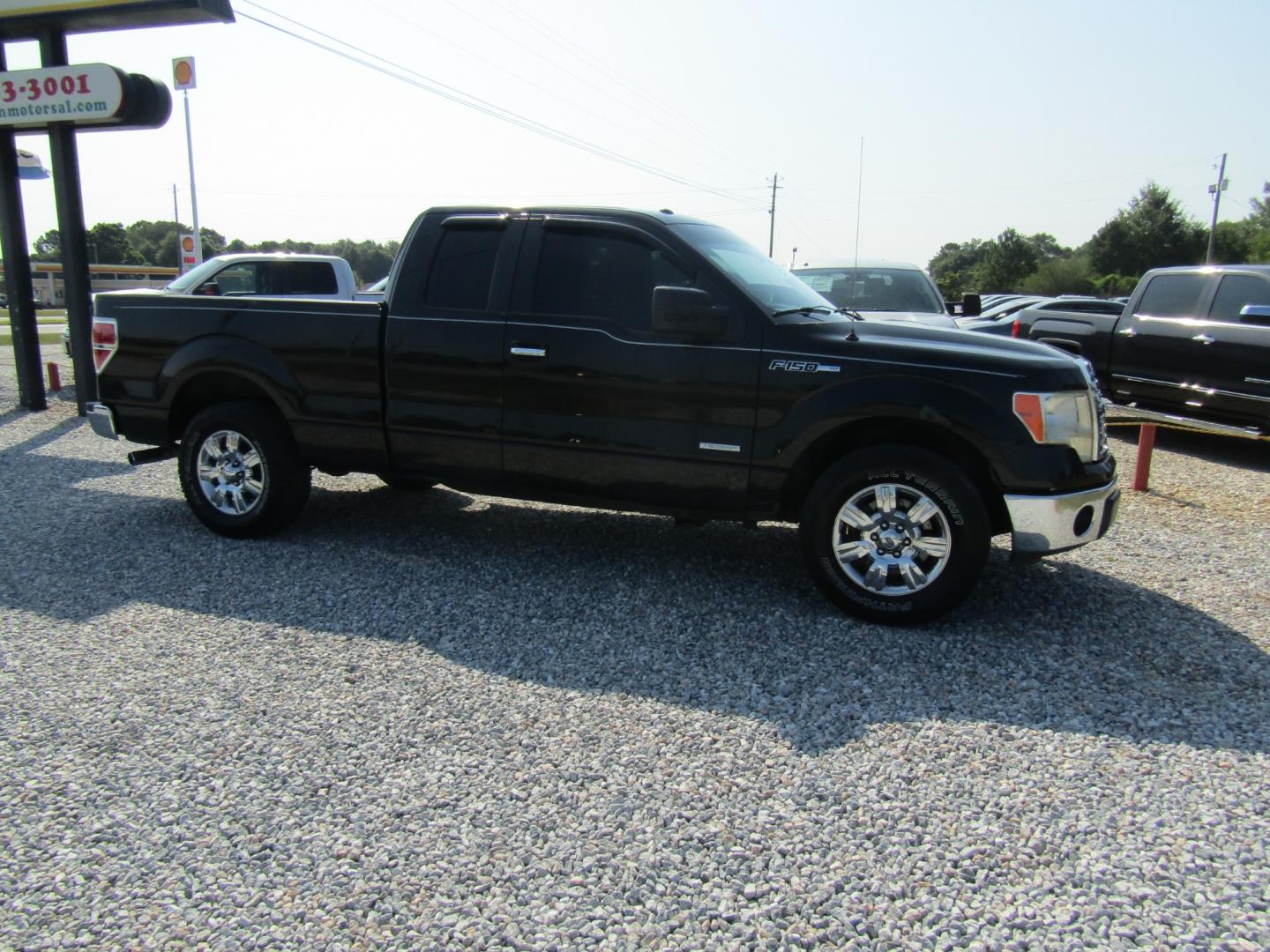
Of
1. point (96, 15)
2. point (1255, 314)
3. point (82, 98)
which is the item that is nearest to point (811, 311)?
point (1255, 314)

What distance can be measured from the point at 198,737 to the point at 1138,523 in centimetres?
632

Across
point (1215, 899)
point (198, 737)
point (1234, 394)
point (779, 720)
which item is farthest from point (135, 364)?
point (1234, 394)

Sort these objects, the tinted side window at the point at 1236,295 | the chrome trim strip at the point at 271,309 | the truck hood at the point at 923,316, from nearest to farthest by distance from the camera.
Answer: the chrome trim strip at the point at 271,309 → the truck hood at the point at 923,316 → the tinted side window at the point at 1236,295

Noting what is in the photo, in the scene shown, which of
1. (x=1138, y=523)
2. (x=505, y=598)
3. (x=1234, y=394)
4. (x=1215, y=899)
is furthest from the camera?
(x=1234, y=394)

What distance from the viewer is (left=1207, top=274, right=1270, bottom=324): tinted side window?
362 inches

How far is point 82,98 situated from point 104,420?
23.2 feet

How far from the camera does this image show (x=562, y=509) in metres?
6.92

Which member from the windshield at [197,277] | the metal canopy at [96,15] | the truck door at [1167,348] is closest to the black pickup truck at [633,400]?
the truck door at [1167,348]

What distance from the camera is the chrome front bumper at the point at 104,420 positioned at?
611cm

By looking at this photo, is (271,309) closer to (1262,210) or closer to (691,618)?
(691,618)

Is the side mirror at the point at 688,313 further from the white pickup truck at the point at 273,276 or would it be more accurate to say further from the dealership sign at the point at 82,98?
the dealership sign at the point at 82,98

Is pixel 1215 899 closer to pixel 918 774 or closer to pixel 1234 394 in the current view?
pixel 918 774

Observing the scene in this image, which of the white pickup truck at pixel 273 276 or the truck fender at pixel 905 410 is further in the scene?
the white pickup truck at pixel 273 276

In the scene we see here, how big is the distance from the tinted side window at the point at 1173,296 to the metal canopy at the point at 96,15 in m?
11.5
